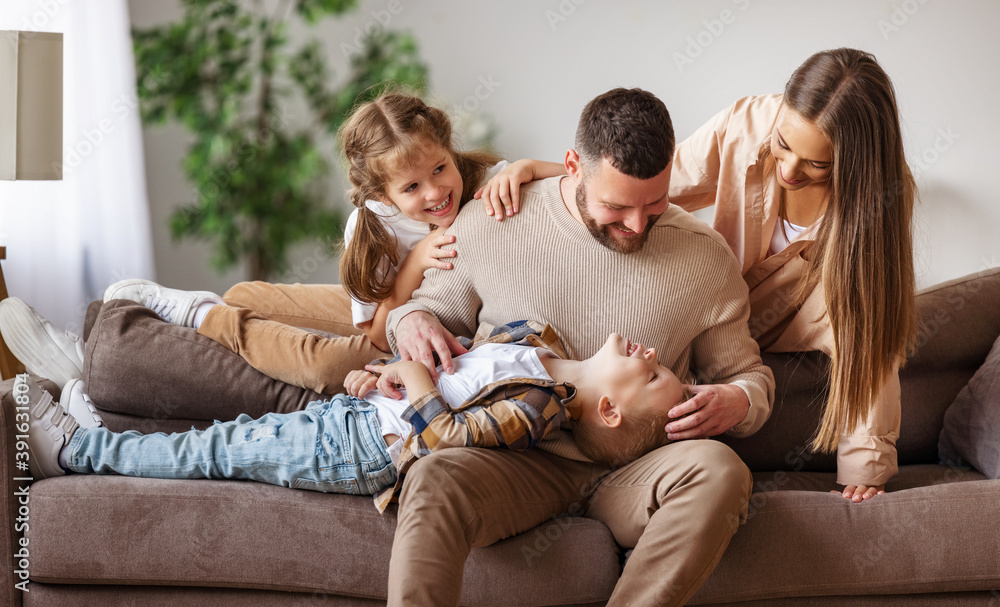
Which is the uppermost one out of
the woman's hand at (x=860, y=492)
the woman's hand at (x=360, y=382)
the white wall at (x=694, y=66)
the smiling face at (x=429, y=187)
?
the white wall at (x=694, y=66)

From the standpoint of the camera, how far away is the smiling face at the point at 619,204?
149 centimetres

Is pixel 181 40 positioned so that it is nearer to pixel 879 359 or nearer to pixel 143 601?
pixel 143 601

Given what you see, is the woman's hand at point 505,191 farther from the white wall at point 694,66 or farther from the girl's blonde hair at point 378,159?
the white wall at point 694,66

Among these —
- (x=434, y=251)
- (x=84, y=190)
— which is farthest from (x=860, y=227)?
(x=84, y=190)

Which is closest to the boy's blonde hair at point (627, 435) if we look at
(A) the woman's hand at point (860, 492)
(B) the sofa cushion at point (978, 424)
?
(A) the woman's hand at point (860, 492)

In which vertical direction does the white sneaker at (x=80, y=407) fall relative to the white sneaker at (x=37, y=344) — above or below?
below

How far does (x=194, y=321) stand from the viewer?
2061 mm

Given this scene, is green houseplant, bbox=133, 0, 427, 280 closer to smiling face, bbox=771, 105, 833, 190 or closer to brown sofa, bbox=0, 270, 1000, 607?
smiling face, bbox=771, 105, 833, 190

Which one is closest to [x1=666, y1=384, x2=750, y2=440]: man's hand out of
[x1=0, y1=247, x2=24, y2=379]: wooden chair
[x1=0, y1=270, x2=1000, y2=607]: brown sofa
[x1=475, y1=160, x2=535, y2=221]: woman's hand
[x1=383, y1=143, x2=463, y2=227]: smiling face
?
[x1=0, y1=270, x2=1000, y2=607]: brown sofa

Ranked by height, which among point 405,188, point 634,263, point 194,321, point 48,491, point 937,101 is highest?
point 937,101

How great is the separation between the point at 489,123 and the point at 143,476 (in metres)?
2.36

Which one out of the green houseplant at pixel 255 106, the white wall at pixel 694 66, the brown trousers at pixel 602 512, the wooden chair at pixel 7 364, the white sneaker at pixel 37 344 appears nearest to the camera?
the brown trousers at pixel 602 512

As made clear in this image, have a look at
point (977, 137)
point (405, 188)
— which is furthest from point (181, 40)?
point (977, 137)

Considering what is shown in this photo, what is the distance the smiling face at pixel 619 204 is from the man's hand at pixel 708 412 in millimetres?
339
